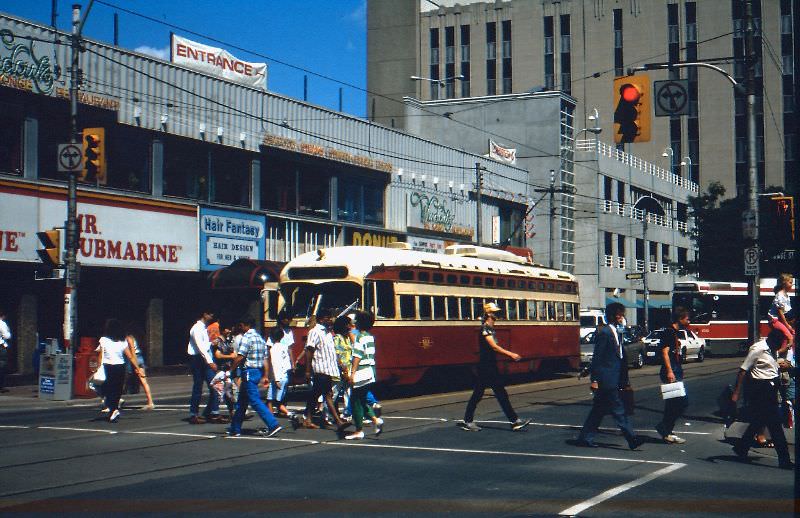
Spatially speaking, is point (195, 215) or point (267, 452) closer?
point (267, 452)

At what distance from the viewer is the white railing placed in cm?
6156

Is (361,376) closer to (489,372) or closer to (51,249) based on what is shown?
Result: (489,372)

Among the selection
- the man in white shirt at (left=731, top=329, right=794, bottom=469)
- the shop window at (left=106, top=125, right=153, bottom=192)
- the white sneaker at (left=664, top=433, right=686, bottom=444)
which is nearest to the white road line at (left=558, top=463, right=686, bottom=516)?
the man in white shirt at (left=731, top=329, right=794, bottom=469)

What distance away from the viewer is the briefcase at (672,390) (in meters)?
13.5

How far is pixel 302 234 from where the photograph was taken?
119 ft

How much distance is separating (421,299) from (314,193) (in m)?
15.2

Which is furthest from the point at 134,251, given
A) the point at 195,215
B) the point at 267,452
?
the point at 267,452

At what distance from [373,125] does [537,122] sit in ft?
64.2

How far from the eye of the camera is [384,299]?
2119cm

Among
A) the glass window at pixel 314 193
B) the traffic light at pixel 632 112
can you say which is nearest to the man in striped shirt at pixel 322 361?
the traffic light at pixel 632 112

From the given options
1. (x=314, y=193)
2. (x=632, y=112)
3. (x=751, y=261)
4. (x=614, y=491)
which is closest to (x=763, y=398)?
(x=614, y=491)

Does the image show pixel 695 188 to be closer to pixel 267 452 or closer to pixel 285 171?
pixel 285 171

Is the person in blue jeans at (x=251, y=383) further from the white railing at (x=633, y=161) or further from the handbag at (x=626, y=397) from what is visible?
the white railing at (x=633, y=161)

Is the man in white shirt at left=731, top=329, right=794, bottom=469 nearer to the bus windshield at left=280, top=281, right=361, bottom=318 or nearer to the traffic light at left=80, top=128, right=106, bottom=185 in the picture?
the bus windshield at left=280, top=281, right=361, bottom=318
